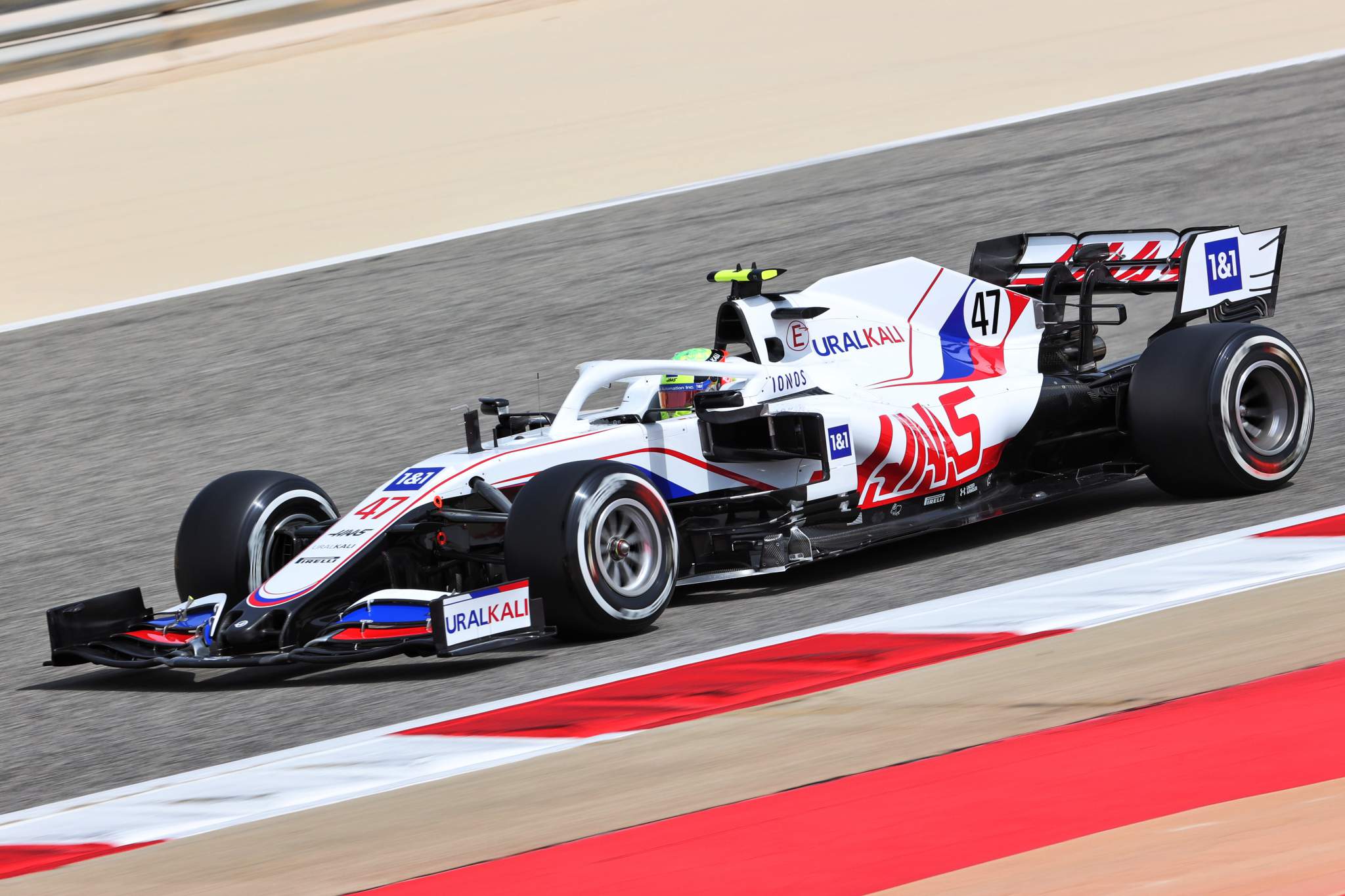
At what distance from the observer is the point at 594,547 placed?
714 centimetres

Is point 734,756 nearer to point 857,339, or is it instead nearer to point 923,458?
point 923,458

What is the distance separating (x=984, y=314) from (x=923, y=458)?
1.19 m

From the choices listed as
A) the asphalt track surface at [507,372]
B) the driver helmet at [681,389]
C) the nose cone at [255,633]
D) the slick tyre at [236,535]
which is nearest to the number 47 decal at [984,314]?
the asphalt track surface at [507,372]

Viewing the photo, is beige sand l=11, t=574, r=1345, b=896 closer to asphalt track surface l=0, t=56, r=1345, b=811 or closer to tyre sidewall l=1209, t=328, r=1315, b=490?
asphalt track surface l=0, t=56, r=1345, b=811

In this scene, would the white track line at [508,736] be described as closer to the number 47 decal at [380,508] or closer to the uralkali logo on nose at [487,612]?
the uralkali logo on nose at [487,612]

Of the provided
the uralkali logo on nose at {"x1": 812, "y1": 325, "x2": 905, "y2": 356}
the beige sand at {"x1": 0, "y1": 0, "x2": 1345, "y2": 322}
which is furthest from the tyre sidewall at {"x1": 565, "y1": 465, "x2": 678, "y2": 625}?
the beige sand at {"x1": 0, "y1": 0, "x2": 1345, "y2": 322}

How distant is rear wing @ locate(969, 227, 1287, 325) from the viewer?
954 centimetres

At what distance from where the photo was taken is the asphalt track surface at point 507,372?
719 centimetres

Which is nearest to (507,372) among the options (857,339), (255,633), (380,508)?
(857,339)

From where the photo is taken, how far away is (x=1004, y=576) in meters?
7.83

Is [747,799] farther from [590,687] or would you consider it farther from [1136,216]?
[1136,216]

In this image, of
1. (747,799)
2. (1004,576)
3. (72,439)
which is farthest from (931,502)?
(72,439)

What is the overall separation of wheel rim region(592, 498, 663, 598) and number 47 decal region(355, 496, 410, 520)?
89 centimetres

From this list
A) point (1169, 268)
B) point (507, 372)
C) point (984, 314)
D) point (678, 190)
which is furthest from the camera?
point (678, 190)
